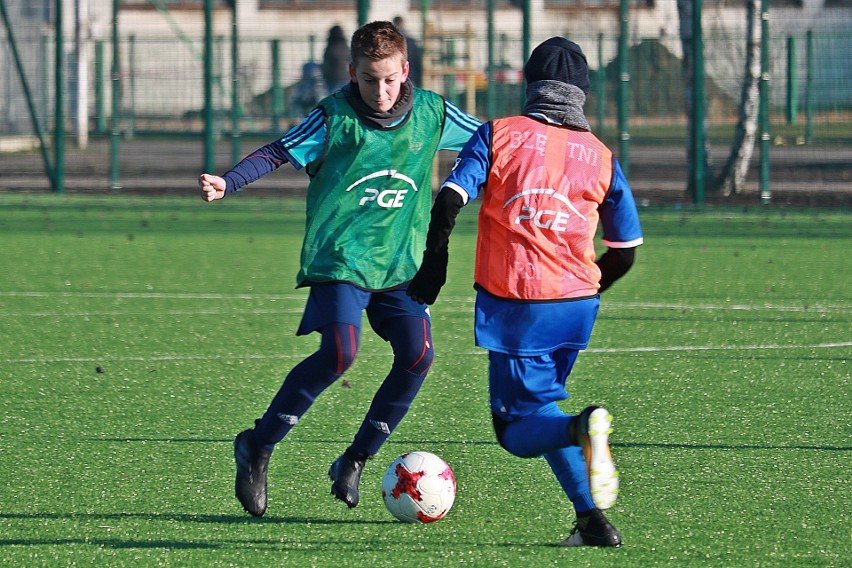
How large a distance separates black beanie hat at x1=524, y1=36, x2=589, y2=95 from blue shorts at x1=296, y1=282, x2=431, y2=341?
0.90m

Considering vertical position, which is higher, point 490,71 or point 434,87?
point 490,71

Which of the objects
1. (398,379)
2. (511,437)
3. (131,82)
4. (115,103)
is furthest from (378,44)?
(131,82)

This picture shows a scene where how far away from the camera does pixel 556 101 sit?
169 inches

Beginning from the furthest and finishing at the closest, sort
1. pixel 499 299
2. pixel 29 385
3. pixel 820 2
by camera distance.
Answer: pixel 820 2
pixel 29 385
pixel 499 299

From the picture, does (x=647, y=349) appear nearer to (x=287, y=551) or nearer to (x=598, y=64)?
(x=287, y=551)

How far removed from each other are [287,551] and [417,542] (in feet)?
1.33

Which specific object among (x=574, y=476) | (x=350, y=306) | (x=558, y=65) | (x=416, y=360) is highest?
(x=558, y=65)

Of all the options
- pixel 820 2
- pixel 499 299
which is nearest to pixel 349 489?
pixel 499 299

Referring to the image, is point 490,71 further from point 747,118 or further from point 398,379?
point 398,379

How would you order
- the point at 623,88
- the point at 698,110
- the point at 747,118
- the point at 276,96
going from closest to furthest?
the point at 698,110 < the point at 747,118 < the point at 623,88 < the point at 276,96

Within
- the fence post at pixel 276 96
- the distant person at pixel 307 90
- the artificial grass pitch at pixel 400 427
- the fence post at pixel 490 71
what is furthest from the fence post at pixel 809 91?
the fence post at pixel 276 96

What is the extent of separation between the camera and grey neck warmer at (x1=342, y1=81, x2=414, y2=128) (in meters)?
4.90

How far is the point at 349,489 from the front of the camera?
186 inches

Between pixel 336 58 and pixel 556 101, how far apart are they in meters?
13.9
